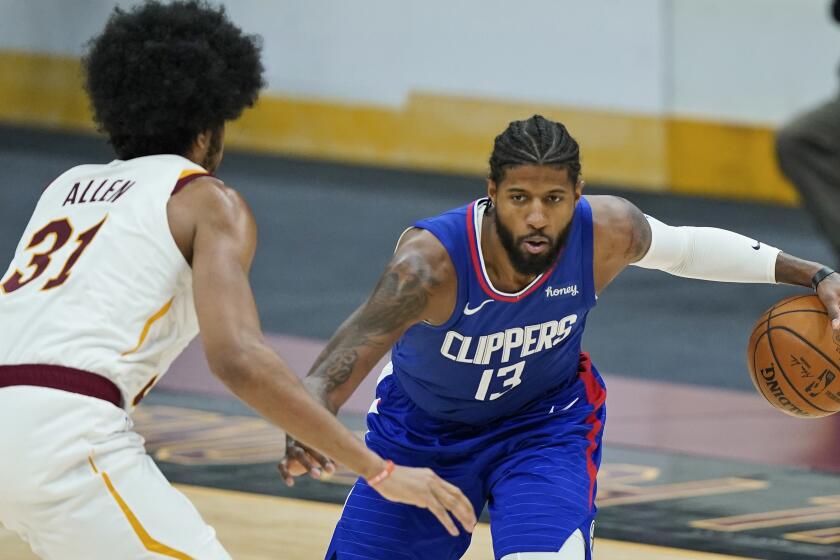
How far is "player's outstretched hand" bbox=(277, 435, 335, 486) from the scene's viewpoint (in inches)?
149

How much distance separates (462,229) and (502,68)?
9527 millimetres

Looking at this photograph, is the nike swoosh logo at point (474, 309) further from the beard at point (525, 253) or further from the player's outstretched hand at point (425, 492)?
the player's outstretched hand at point (425, 492)

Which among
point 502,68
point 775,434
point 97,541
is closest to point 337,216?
point 502,68

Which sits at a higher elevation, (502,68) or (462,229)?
(462,229)

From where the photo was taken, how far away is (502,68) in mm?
13586

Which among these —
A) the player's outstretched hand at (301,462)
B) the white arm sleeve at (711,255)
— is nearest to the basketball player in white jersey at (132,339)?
the player's outstretched hand at (301,462)

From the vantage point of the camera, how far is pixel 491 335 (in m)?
4.20

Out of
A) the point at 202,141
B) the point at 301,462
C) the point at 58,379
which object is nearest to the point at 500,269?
the point at 301,462

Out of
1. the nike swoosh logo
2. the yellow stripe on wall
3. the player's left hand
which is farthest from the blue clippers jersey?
the yellow stripe on wall

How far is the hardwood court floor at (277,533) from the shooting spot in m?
5.31

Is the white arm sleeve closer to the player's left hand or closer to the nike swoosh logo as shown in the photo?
the player's left hand

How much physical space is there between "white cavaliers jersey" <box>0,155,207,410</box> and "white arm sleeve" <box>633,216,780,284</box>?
1748mm

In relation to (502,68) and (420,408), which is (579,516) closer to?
(420,408)

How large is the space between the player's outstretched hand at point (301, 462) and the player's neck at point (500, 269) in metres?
0.71
